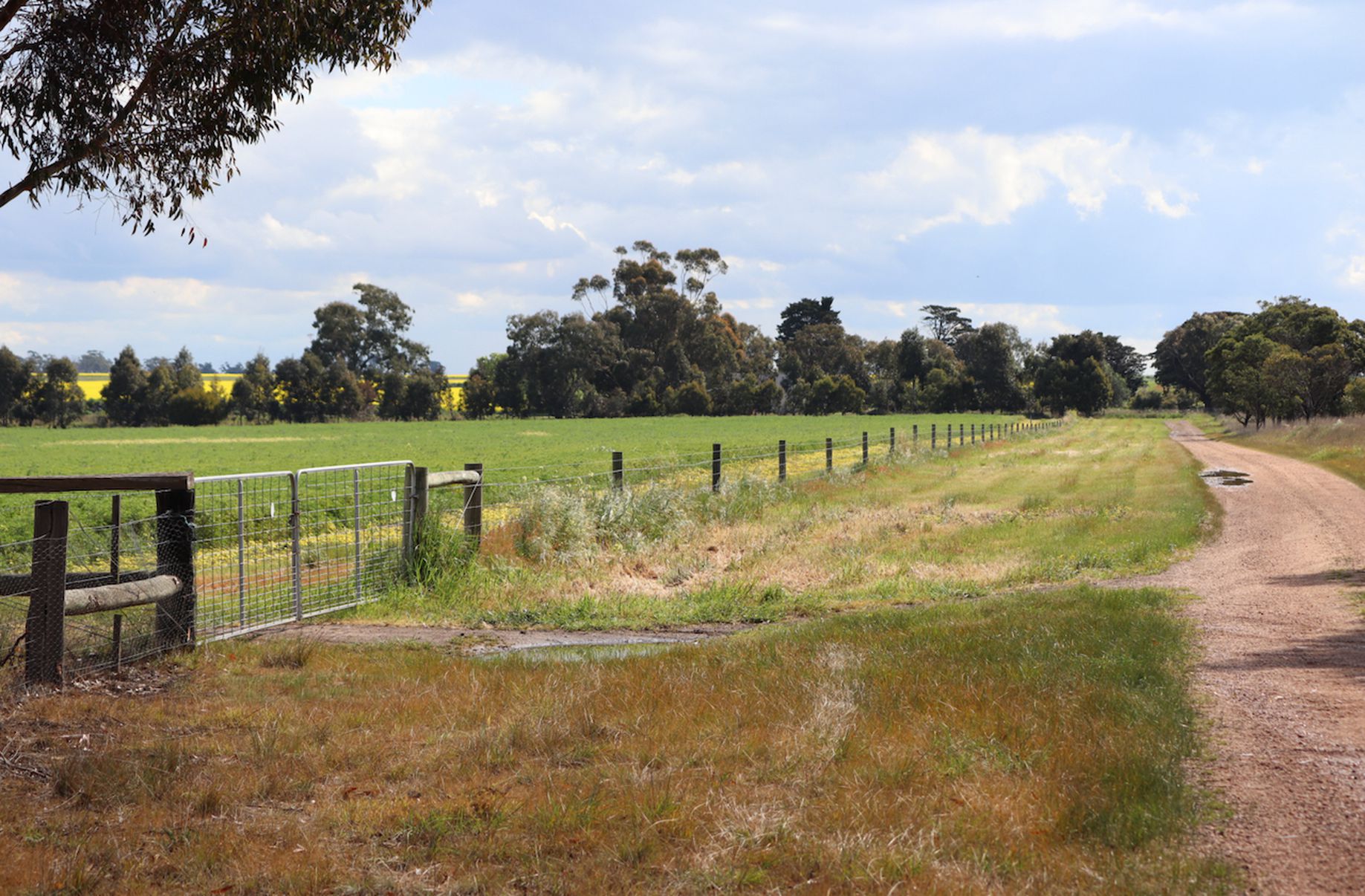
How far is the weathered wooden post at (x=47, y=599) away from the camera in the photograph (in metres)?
7.28

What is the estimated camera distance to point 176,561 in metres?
8.68

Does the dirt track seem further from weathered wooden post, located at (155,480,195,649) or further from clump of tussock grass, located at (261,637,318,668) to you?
weathered wooden post, located at (155,480,195,649)

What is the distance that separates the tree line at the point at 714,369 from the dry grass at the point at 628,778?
105851 millimetres

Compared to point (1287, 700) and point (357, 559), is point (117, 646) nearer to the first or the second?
point (357, 559)

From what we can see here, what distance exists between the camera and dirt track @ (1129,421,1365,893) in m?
4.58

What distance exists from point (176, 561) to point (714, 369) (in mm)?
110640

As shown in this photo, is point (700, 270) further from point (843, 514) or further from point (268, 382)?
point (843, 514)

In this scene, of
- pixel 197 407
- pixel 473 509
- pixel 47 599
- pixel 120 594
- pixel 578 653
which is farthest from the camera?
pixel 197 407

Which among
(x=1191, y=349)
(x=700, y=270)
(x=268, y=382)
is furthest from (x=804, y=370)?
(x=268, y=382)

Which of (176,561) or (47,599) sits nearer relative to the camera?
(47,599)

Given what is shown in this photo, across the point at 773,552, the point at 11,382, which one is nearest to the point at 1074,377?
the point at 11,382

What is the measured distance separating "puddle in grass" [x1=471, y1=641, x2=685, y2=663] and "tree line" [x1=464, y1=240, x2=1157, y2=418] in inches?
4069

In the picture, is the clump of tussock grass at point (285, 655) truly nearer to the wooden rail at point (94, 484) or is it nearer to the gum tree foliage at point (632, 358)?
the wooden rail at point (94, 484)

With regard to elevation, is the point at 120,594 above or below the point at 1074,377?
below
